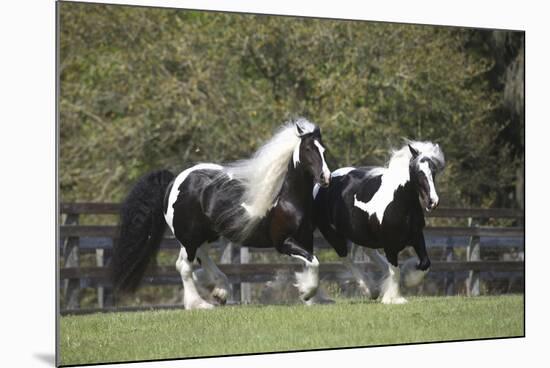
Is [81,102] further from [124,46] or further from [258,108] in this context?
[258,108]

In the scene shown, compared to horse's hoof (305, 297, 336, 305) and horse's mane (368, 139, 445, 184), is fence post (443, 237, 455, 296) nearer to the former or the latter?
horse's mane (368, 139, 445, 184)

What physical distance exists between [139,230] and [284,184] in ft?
3.85

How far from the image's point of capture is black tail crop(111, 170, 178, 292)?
7805mm

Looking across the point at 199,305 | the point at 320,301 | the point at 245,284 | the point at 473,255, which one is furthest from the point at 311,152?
the point at 473,255

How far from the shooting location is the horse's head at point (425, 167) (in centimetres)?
752

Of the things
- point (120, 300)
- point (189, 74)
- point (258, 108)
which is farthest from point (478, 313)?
point (189, 74)

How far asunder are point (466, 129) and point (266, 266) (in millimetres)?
2195

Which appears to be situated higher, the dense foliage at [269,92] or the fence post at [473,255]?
the dense foliage at [269,92]

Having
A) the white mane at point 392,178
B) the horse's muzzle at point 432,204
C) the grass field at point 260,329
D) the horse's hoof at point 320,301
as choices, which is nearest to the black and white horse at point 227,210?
the horse's hoof at point 320,301

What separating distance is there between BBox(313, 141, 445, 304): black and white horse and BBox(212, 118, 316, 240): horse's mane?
0.41m

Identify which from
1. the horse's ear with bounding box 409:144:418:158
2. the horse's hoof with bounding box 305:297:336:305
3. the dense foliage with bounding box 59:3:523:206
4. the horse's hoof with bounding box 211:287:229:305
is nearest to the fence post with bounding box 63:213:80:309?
the horse's hoof with bounding box 211:287:229:305

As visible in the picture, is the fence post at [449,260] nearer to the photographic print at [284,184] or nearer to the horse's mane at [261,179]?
the photographic print at [284,184]

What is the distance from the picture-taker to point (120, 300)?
8.12 meters

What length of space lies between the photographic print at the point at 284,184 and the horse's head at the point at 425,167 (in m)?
0.01
